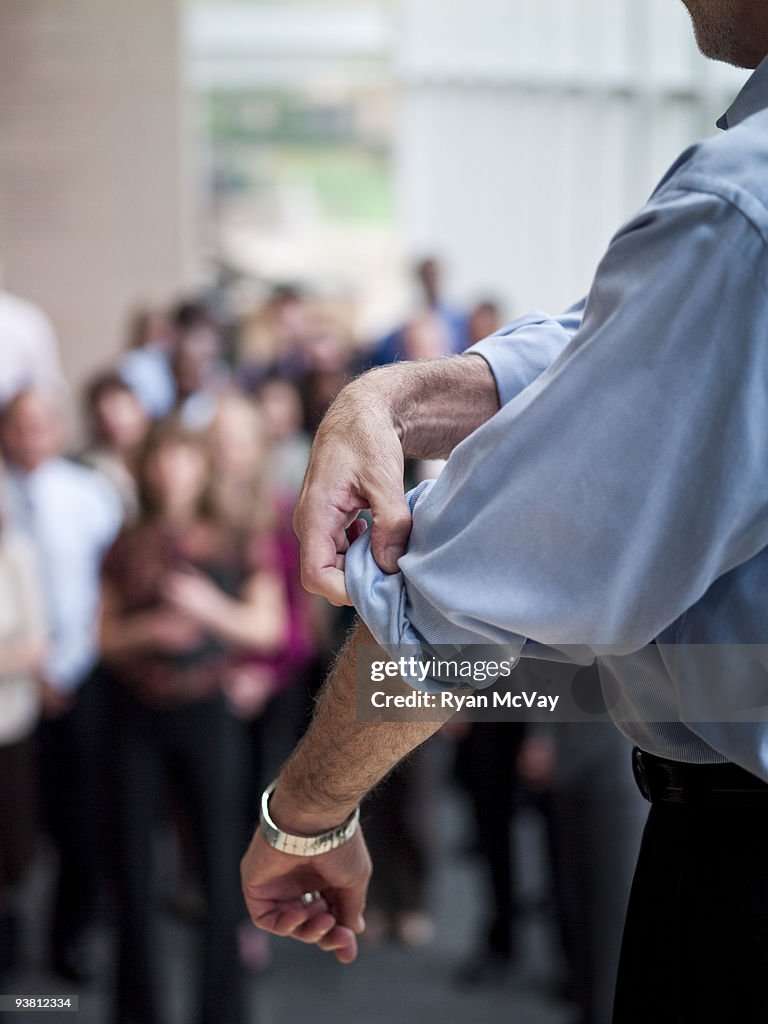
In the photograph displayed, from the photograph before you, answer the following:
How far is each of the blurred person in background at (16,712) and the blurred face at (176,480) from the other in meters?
0.41

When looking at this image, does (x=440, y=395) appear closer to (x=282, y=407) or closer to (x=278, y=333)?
(x=282, y=407)

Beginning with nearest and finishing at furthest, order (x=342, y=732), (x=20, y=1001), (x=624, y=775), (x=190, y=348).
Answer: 1. (x=342, y=732)
2. (x=20, y=1001)
3. (x=624, y=775)
4. (x=190, y=348)

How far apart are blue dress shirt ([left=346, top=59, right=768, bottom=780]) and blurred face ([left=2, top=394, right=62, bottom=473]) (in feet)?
8.41

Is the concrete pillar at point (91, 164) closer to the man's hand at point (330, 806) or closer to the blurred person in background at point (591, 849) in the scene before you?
the blurred person in background at point (591, 849)

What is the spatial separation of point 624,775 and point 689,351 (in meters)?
1.72

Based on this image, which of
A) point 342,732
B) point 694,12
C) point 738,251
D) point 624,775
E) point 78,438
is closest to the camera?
point 738,251

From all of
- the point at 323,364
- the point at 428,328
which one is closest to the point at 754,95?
the point at 428,328

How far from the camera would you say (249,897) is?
1183mm

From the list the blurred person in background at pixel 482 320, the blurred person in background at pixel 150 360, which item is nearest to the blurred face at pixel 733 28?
the blurred person in background at pixel 150 360

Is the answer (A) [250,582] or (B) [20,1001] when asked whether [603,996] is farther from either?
(B) [20,1001]

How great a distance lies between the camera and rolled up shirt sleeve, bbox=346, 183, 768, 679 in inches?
29.4

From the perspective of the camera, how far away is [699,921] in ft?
3.03

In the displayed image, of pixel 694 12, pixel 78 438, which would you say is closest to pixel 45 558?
pixel 78 438

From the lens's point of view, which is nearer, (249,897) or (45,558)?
(249,897)
